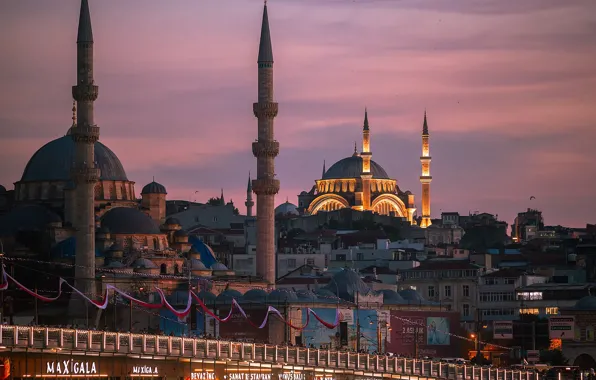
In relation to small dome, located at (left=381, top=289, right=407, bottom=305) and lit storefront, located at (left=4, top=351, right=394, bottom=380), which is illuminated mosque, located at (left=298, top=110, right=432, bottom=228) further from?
lit storefront, located at (left=4, top=351, right=394, bottom=380)

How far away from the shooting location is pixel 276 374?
5278 cm

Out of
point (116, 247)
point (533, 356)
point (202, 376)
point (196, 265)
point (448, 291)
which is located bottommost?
point (202, 376)

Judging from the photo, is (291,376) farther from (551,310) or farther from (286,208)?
(286,208)

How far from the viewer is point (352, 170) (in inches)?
6693

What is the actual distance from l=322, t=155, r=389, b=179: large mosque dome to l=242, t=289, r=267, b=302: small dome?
279ft

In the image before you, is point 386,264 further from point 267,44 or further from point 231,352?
point 231,352

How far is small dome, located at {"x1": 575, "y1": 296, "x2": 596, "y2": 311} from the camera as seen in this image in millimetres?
91125

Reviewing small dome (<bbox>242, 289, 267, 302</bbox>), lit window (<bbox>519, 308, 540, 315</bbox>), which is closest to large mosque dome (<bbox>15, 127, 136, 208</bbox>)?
→ small dome (<bbox>242, 289, 267, 302</bbox>)

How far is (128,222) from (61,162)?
6.36 m

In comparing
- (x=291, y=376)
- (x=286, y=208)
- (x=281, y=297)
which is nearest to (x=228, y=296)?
(x=281, y=297)

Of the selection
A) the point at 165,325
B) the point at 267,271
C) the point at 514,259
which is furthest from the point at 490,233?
the point at 165,325

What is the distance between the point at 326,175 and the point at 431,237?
2282 centimetres

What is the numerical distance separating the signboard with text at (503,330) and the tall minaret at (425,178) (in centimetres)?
6143

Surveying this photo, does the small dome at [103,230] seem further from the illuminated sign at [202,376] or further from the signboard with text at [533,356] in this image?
the illuminated sign at [202,376]
